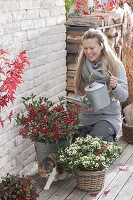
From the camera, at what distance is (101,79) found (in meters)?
4.55

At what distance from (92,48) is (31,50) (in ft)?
1.97

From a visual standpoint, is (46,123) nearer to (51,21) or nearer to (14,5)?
(14,5)

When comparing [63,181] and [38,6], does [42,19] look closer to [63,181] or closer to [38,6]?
[38,6]

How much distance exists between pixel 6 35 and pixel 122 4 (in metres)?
3.48

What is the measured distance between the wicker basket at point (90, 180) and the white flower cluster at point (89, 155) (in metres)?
0.05

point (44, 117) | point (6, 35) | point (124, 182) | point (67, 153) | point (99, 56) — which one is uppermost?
point (6, 35)

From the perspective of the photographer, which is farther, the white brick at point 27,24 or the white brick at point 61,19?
the white brick at point 61,19

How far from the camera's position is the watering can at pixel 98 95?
13.9 ft

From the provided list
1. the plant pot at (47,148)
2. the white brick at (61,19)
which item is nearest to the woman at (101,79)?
the plant pot at (47,148)

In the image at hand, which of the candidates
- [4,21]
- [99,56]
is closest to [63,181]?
[99,56]

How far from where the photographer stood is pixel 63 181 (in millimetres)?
4465

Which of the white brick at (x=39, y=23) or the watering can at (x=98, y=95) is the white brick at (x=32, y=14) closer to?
the white brick at (x=39, y=23)

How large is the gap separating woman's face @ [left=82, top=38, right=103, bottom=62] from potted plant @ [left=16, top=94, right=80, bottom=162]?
0.55 meters

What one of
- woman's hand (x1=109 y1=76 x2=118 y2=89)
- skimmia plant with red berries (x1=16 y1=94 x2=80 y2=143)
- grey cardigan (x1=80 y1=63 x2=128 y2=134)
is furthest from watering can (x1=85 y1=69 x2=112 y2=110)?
grey cardigan (x1=80 y1=63 x2=128 y2=134)
